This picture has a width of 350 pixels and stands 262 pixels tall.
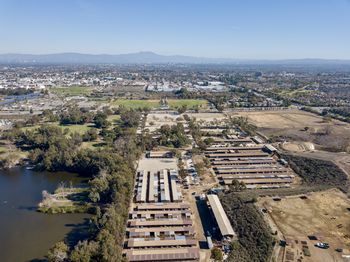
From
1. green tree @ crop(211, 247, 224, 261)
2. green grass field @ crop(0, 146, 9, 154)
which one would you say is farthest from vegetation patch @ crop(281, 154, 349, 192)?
green grass field @ crop(0, 146, 9, 154)

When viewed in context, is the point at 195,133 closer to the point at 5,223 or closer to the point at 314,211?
the point at 314,211

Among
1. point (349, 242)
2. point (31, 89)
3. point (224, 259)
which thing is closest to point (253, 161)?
point (349, 242)

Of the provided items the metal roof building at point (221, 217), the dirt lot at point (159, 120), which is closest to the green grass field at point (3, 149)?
the dirt lot at point (159, 120)

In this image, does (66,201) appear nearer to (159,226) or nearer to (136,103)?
(159,226)

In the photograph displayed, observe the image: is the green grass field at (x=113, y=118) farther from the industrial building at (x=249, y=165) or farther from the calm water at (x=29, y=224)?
the calm water at (x=29, y=224)

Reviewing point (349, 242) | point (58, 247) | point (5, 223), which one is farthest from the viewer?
point (5, 223)

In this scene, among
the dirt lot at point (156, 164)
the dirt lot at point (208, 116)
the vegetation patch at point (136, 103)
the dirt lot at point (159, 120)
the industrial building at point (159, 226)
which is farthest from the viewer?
the vegetation patch at point (136, 103)
